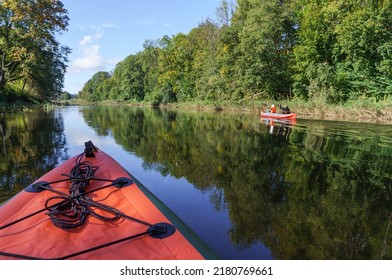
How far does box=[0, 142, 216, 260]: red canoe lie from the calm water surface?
1.09 m

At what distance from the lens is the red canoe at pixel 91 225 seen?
2.32 m

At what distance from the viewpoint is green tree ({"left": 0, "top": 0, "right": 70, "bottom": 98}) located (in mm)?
26844

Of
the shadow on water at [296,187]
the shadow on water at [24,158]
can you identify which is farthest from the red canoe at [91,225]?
the shadow on water at [24,158]

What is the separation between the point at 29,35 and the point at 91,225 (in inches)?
1195

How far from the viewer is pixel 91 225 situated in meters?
2.75

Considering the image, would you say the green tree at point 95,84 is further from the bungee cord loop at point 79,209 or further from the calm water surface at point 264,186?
the bungee cord loop at point 79,209

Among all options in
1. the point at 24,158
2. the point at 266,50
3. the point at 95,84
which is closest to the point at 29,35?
the point at 266,50

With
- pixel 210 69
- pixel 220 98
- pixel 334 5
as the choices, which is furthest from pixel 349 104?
pixel 210 69

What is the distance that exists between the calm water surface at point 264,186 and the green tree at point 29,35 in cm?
1986

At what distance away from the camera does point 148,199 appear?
123 inches

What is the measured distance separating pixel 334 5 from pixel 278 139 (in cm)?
2053

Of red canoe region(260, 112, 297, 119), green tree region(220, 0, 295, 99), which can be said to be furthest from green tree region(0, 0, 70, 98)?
red canoe region(260, 112, 297, 119)

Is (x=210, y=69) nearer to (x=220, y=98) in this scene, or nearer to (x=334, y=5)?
(x=220, y=98)

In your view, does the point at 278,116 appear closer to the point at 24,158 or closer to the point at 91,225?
the point at 24,158
